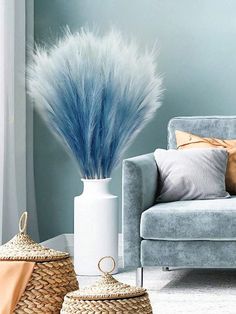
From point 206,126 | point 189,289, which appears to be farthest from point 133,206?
point 206,126

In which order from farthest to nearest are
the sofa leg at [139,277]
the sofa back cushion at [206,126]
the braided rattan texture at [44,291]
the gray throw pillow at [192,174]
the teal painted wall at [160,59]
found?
1. the teal painted wall at [160,59]
2. the sofa back cushion at [206,126]
3. the gray throw pillow at [192,174]
4. the sofa leg at [139,277]
5. the braided rattan texture at [44,291]

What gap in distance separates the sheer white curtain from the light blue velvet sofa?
0.96 meters

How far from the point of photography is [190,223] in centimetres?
380

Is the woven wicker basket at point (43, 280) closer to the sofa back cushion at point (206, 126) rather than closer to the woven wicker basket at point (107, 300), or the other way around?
the woven wicker basket at point (107, 300)

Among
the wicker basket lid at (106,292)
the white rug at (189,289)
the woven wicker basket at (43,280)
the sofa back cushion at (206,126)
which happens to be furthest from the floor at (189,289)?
the wicker basket lid at (106,292)

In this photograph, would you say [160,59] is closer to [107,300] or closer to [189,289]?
[189,289]

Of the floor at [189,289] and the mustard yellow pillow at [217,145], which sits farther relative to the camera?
the mustard yellow pillow at [217,145]

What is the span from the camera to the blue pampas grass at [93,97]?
4.42m

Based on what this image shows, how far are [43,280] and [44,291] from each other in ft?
0.11

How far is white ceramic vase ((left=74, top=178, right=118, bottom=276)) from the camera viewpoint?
4.41 meters

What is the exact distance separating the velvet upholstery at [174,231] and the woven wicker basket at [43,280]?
1.24 m

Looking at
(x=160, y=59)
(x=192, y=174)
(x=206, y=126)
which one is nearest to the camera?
(x=192, y=174)

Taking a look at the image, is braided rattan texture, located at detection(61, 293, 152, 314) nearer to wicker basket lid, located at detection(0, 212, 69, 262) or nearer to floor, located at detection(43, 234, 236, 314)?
wicker basket lid, located at detection(0, 212, 69, 262)

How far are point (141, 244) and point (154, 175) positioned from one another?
443 mm
